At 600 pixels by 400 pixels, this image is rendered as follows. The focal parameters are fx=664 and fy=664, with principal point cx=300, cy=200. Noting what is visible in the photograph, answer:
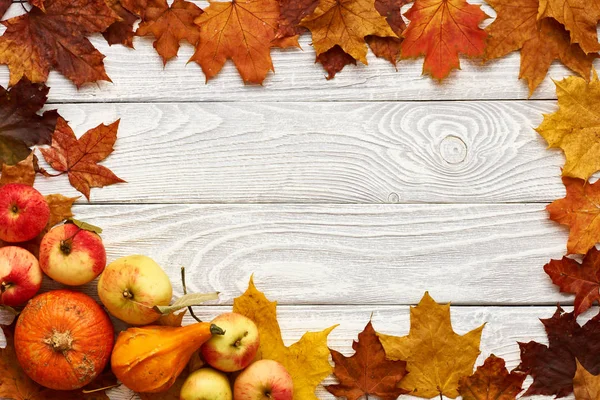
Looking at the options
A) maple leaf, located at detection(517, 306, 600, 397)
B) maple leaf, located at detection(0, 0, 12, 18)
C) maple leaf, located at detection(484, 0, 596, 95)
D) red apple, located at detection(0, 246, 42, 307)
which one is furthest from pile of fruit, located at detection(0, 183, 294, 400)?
maple leaf, located at detection(484, 0, 596, 95)

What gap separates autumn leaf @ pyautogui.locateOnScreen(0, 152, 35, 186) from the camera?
1.24 metres

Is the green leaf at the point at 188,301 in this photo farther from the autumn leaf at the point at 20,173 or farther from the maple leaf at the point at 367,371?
the autumn leaf at the point at 20,173

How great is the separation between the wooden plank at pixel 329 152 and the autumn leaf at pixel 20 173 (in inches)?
4.4

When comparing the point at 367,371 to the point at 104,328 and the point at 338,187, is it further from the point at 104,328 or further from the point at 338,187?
the point at 104,328

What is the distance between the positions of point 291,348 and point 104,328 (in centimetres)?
34

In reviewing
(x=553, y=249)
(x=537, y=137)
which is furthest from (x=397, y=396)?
(x=537, y=137)

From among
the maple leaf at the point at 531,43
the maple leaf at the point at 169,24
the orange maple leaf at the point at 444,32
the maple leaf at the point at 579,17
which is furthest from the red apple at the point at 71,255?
the maple leaf at the point at 579,17

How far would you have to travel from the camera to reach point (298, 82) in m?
1.29

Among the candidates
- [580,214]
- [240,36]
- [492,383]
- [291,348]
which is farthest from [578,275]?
[240,36]

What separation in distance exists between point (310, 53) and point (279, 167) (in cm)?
23

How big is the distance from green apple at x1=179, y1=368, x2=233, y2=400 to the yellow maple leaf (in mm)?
751

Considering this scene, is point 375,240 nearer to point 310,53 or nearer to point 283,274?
point 283,274

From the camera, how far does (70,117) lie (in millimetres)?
1276

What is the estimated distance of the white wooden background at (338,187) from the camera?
1.26 meters
